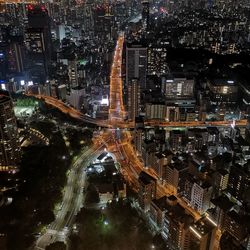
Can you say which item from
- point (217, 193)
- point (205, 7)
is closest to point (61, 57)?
point (217, 193)

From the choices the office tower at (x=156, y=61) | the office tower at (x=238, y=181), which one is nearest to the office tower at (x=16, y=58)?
the office tower at (x=156, y=61)

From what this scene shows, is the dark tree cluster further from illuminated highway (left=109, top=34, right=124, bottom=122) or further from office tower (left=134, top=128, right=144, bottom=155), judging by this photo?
illuminated highway (left=109, top=34, right=124, bottom=122)

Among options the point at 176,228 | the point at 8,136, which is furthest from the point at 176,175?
the point at 8,136

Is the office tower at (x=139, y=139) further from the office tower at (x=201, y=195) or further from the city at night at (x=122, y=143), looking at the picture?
the office tower at (x=201, y=195)

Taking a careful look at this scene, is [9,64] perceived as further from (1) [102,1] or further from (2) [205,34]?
(1) [102,1]

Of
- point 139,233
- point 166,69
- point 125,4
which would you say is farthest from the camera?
point 125,4

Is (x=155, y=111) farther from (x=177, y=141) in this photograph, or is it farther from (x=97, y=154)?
(x=97, y=154)
